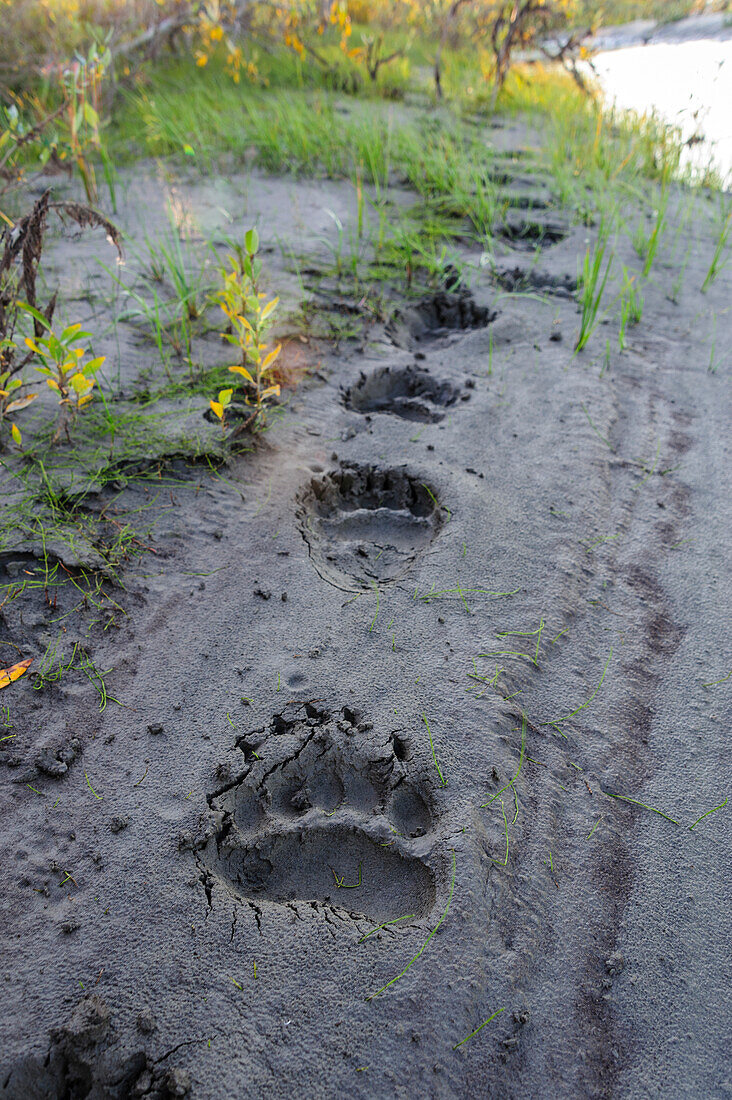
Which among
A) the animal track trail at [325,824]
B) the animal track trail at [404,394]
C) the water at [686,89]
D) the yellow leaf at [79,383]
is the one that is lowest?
the animal track trail at [325,824]

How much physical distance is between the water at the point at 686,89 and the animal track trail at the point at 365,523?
359 centimetres

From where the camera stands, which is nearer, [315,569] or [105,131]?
[315,569]

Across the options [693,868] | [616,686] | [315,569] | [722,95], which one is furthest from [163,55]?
[693,868]

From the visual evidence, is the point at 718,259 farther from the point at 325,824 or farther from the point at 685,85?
the point at 685,85

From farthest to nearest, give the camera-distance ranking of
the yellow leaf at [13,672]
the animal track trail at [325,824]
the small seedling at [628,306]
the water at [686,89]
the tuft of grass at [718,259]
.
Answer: the water at [686,89] → the tuft of grass at [718,259] → the small seedling at [628,306] → the yellow leaf at [13,672] → the animal track trail at [325,824]

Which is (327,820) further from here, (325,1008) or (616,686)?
(616,686)

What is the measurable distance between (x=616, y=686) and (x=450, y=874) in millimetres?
604

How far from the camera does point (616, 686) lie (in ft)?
4.83

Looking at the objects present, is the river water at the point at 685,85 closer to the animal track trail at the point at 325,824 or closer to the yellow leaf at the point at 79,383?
the yellow leaf at the point at 79,383

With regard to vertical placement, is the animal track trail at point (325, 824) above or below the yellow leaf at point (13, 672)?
below

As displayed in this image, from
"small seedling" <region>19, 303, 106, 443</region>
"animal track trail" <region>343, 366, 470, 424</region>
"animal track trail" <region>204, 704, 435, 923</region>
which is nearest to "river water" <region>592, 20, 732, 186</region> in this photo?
"animal track trail" <region>343, 366, 470, 424</region>

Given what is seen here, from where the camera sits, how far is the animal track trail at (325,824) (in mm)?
1149

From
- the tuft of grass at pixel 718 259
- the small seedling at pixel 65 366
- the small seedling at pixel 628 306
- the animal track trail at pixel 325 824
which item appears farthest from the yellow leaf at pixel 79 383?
the tuft of grass at pixel 718 259

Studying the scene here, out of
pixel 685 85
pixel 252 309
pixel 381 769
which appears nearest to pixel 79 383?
pixel 252 309
